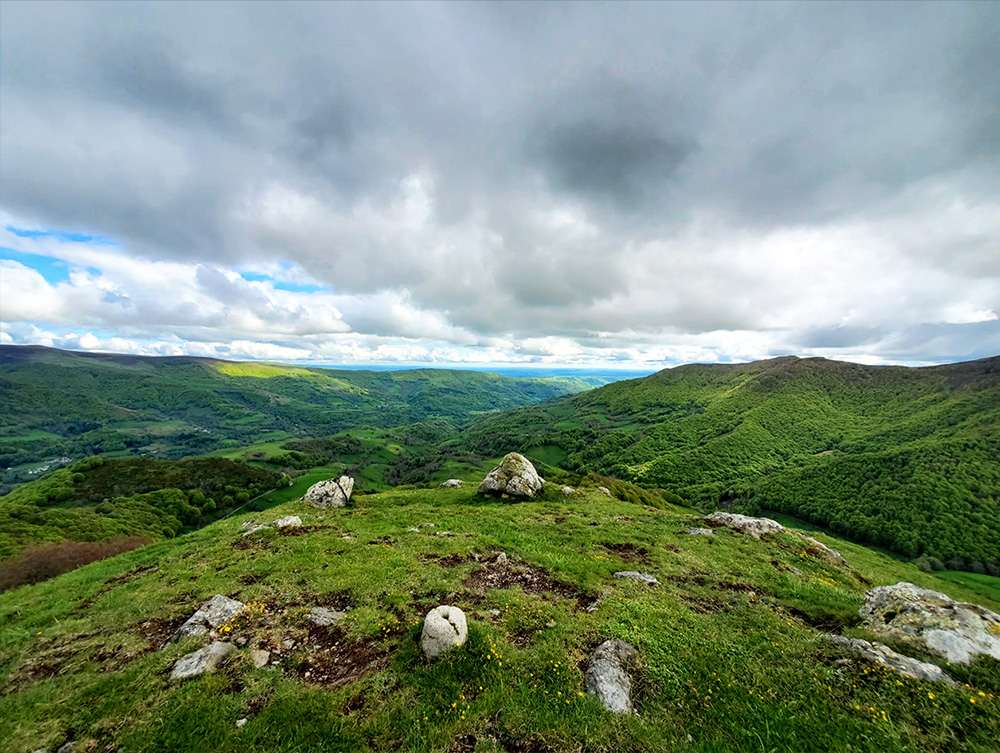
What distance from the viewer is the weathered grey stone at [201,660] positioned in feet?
35.3

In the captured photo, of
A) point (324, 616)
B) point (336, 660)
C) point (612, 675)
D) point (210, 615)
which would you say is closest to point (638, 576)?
point (612, 675)

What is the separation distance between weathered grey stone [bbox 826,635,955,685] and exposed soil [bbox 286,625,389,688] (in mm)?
15189

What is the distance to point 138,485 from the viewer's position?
109000mm

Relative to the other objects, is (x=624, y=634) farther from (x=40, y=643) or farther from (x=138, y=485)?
(x=138, y=485)

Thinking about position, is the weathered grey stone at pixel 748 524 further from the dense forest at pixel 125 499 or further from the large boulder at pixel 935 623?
the dense forest at pixel 125 499

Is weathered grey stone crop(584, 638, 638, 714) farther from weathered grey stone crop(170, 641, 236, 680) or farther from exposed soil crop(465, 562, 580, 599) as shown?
weathered grey stone crop(170, 641, 236, 680)

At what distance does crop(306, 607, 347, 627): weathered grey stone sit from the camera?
45.4ft

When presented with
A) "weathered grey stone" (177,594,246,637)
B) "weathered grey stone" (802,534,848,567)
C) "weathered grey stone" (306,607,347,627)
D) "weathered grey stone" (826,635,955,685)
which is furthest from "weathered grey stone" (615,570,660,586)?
"weathered grey stone" (177,594,246,637)

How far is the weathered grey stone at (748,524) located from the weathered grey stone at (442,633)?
25031 millimetres

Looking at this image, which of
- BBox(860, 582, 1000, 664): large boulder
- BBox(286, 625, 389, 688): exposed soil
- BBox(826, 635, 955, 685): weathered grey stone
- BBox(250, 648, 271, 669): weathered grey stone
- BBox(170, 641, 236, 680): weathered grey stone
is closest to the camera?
BBox(826, 635, 955, 685): weathered grey stone

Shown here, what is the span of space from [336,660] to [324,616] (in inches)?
115

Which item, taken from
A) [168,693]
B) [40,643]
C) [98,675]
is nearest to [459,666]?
[168,693]

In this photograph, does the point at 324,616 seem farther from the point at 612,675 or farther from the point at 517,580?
the point at 612,675

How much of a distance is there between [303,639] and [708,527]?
93.7ft
